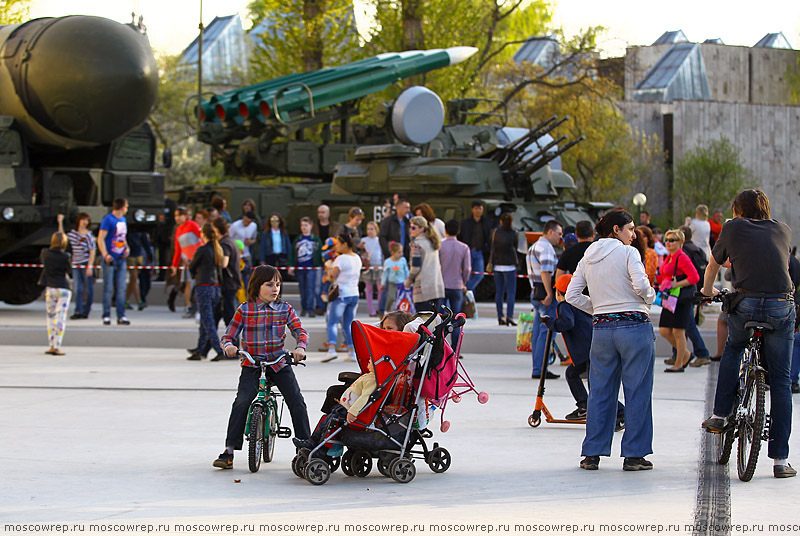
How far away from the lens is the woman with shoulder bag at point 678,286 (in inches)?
528

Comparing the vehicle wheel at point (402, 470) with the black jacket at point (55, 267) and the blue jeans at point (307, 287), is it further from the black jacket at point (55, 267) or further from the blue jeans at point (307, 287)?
the blue jeans at point (307, 287)

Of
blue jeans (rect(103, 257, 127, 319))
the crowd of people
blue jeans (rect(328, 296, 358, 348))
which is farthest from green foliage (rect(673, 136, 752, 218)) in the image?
blue jeans (rect(328, 296, 358, 348))

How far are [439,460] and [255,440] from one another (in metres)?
1.18

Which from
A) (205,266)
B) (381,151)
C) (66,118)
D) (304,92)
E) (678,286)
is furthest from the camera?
(304,92)

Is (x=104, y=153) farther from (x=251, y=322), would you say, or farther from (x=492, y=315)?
(x=251, y=322)

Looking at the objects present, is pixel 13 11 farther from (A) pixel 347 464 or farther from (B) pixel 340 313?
(A) pixel 347 464

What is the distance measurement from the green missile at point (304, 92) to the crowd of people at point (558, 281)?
14.9 feet

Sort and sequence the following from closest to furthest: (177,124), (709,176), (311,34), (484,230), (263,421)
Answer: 1. (263,421)
2. (484,230)
3. (311,34)
4. (709,176)
5. (177,124)

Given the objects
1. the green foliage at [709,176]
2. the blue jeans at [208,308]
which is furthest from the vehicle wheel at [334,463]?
the green foliage at [709,176]

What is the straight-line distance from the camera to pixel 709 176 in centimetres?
4344

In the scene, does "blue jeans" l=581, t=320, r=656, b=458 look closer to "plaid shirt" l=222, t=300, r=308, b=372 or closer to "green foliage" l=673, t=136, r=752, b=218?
"plaid shirt" l=222, t=300, r=308, b=372

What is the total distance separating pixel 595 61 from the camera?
39594mm

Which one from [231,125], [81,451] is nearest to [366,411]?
[81,451]

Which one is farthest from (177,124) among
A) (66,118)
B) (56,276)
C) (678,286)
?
(678,286)
